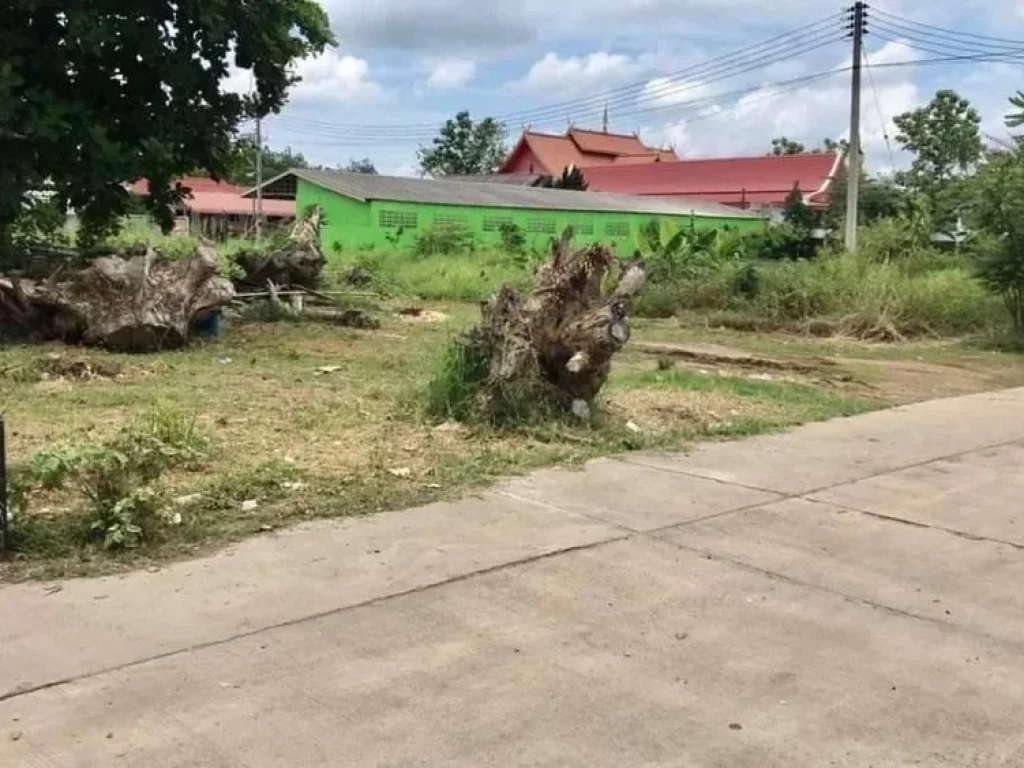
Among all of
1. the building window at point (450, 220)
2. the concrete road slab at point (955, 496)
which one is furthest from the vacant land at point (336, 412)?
the building window at point (450, 220)

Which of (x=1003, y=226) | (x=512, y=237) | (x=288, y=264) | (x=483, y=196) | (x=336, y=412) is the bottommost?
(x=336, y=412)

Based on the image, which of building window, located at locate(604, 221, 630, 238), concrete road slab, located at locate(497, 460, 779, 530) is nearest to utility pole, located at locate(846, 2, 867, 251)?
building window, located at locate(604, 221, 630, 238)

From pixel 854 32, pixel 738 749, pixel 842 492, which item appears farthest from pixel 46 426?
pixel 854 32

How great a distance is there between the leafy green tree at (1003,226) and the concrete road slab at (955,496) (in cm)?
1019

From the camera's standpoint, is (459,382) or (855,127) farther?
(855,127)

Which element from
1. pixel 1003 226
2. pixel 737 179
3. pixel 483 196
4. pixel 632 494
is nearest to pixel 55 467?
pixel 632 494

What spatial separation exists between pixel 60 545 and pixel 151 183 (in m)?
12.8

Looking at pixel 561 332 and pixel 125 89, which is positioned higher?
pixel 125 89

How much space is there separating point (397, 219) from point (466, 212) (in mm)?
2615

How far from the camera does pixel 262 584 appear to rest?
4973 mm

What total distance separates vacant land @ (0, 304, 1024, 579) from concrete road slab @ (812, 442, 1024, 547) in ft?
5.21

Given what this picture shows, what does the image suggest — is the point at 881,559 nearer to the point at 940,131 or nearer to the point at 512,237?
the point at 512,237

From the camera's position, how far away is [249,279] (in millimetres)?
19188

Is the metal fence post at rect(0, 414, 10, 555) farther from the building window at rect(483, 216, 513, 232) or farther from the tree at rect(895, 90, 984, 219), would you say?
the tree at rect(895, 90, 984, 219)
